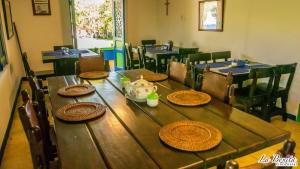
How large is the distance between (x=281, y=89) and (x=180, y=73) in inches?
62.7

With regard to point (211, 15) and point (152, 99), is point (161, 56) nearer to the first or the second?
point (211, 15)

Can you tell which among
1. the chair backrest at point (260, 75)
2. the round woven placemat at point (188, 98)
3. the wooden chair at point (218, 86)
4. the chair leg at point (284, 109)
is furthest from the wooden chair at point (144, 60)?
the round woven placemat at point (188, 98)

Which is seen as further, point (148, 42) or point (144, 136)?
point (148, 42)

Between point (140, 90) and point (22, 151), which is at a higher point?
point (140, 90)

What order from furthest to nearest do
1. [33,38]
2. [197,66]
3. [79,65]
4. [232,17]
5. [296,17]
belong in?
[33,38]
[232,17]
[197,66]
[296,17]
[79,65]

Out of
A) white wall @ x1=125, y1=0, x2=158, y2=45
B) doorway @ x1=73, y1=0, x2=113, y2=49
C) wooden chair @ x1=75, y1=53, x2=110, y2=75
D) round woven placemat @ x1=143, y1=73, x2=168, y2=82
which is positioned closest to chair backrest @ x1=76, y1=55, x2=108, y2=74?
wooden chair @ x1=75, y1=53, x2=110, y2=75

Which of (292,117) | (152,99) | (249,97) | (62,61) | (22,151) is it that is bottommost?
(22,151)

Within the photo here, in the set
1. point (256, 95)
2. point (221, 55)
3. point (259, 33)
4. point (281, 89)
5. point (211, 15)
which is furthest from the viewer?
point (211, 15)

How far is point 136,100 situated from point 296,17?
253cm

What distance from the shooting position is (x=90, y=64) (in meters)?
2.94

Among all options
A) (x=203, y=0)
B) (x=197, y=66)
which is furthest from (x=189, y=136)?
(x=203, y=0)

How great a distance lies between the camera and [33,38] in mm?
5469

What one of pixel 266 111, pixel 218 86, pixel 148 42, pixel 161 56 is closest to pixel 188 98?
pixel 218 86

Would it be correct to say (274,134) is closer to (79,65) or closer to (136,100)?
(136,100)
